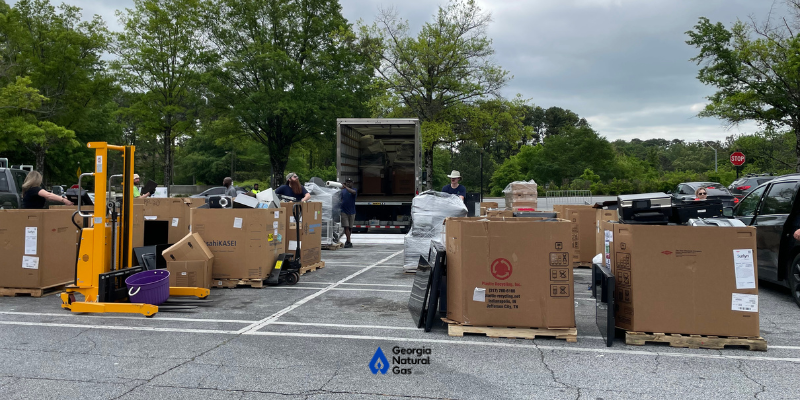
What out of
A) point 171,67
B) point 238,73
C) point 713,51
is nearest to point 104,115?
point 171,67

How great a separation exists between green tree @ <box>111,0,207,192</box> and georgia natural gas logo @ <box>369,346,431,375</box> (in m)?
26.1

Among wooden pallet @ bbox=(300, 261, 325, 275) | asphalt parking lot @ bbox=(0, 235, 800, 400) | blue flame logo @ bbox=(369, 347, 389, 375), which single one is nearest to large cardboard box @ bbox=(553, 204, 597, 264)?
asphalt parking lot @ bbox=(0, 235, 800, 400)

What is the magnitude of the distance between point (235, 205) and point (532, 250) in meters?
5.14

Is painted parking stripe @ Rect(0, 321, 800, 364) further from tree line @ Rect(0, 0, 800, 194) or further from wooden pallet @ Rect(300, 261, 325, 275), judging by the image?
tree line @ Rect(0, 0, 800, 194)

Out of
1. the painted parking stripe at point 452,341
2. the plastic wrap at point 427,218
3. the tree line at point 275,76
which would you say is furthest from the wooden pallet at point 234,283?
the tree line at point 275,76

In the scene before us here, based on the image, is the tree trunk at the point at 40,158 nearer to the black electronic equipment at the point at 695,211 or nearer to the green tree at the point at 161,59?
the green tree at the point at 161,59

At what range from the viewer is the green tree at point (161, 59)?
26.8m

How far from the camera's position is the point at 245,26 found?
2884cm

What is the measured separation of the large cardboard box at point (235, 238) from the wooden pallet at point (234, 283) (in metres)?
0.05

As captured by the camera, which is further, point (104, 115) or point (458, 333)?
point (104, 115)

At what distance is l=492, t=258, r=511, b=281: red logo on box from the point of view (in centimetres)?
488

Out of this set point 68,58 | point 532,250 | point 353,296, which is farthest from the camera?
point 68,58

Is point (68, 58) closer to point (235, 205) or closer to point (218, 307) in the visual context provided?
point (235, 205)

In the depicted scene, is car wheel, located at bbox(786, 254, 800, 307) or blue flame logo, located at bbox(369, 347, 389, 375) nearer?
blue flame logo, located at bbox(369, 347, 389, 375)
